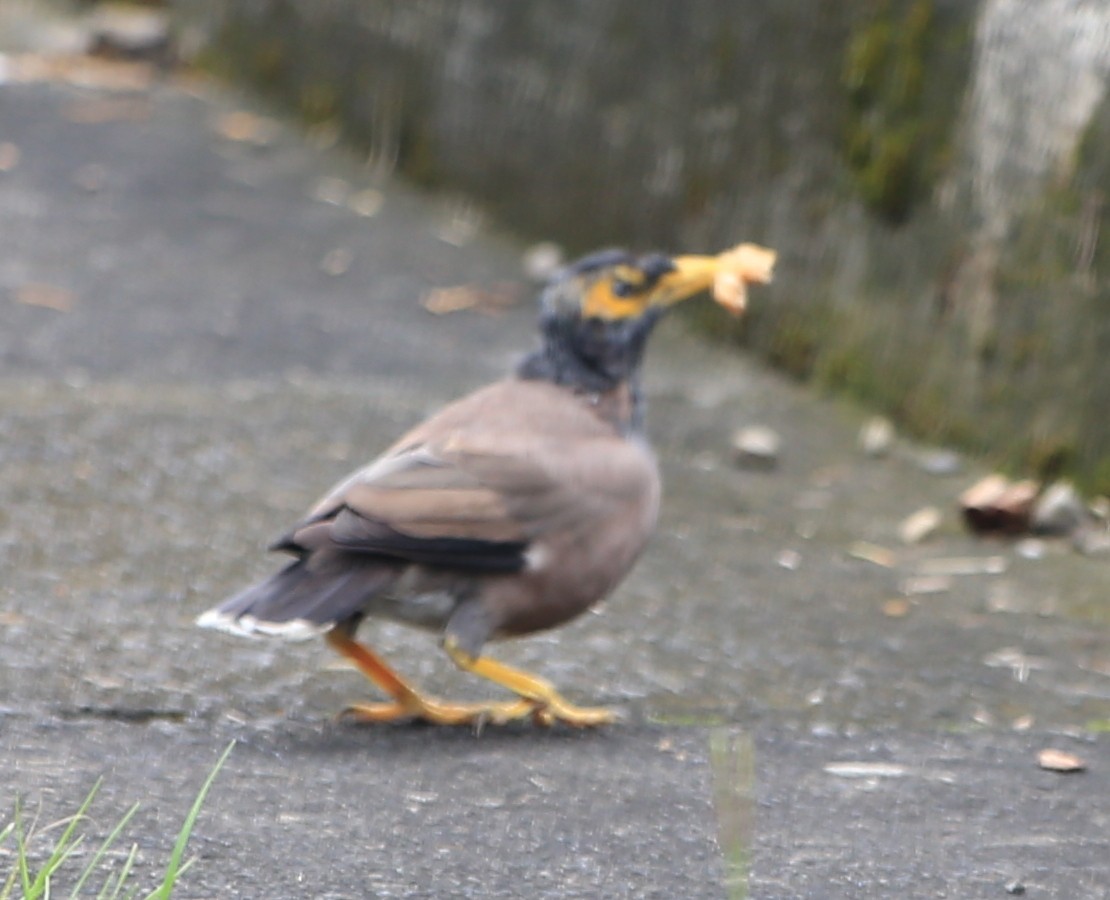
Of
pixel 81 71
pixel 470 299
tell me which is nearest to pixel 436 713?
pixel 470 299

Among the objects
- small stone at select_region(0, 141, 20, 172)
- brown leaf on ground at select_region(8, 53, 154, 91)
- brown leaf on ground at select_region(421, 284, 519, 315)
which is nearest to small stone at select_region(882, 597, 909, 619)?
brown leaf on ground at select_region(421, 284, 519, 315)

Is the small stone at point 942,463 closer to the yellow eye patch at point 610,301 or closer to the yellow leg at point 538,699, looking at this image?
the yellow eye patch at point 610,301

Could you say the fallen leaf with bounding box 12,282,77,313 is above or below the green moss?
below

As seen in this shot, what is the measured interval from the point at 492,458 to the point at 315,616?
411 millimetres

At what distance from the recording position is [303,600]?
9.60 ft

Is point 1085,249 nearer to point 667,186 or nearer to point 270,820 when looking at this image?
point 667,186

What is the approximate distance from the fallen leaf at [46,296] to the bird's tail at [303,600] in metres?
2.95

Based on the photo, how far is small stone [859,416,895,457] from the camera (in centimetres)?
505

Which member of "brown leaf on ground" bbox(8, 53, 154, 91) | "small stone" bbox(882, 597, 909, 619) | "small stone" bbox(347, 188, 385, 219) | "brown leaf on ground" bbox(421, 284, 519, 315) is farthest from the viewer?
"brown leaf on ground" bbox(8, 53, 154, 91)

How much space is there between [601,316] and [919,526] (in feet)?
4.48

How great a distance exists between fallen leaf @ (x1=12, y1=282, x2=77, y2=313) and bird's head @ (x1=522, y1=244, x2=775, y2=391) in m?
2.68

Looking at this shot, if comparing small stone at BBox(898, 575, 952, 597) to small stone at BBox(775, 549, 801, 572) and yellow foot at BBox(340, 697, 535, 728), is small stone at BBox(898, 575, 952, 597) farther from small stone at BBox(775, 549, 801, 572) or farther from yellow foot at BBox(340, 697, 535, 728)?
yellow foot at BBox(340, 697, 535, 728)

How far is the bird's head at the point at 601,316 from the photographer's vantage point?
11.2 ft

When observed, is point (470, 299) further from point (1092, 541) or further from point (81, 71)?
point (81, 71)
